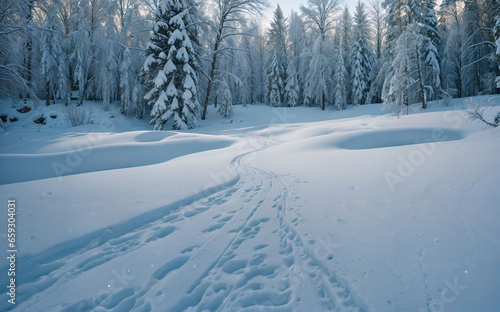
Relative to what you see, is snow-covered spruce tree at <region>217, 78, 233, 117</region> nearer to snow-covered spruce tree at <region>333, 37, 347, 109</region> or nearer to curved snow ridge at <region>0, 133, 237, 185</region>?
curved snow ridge at <region>0, 133, 237, 185</region>

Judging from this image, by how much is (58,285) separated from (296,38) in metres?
34.9

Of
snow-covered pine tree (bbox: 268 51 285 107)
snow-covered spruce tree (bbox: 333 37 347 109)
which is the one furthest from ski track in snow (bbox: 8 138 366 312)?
snow-covered pine tree (bbox: 268 51 285 107)

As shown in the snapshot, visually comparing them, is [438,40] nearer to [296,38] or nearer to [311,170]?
[296,38]

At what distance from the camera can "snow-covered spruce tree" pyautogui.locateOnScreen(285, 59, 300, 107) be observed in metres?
28.2

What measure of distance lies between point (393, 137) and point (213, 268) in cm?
835

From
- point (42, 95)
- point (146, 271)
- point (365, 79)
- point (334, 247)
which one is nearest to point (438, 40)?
point (365, 79)

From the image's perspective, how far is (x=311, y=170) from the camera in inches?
220

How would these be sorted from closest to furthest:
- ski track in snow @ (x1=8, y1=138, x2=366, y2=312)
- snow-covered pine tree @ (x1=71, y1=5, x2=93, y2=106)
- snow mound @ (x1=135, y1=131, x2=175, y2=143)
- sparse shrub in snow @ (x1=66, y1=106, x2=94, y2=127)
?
1. ski track in snow @ (x1=8, y1=138, x2=366, y2=312)
2. snow mound @ (x1=135, y1=131, x2=175, y2=143)
3. sparse shrub in snow @ (x1=66, y1=106, x2=94, y2=127)
4. snow-covered pine tree @ (x1=71, y1=5, x2=93, y2=106)

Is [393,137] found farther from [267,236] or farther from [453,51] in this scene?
[453,51]

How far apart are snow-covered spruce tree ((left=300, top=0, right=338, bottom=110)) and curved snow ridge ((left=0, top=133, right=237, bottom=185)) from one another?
19310mm

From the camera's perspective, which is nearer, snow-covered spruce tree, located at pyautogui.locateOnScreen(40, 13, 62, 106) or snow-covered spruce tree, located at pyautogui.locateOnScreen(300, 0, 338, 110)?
snow-covered spruce tree, located at pyautogui.locateOnScreen(40, 13, 62, 106)

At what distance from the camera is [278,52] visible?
2967cm

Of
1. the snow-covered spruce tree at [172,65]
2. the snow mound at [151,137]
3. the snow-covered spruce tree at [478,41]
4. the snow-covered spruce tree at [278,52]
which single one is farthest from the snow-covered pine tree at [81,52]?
the snow-covered spruce tree at [478,41]

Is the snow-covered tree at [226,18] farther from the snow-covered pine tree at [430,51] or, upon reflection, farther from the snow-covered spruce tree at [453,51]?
the snow-covered spruce tree at [453,51]
